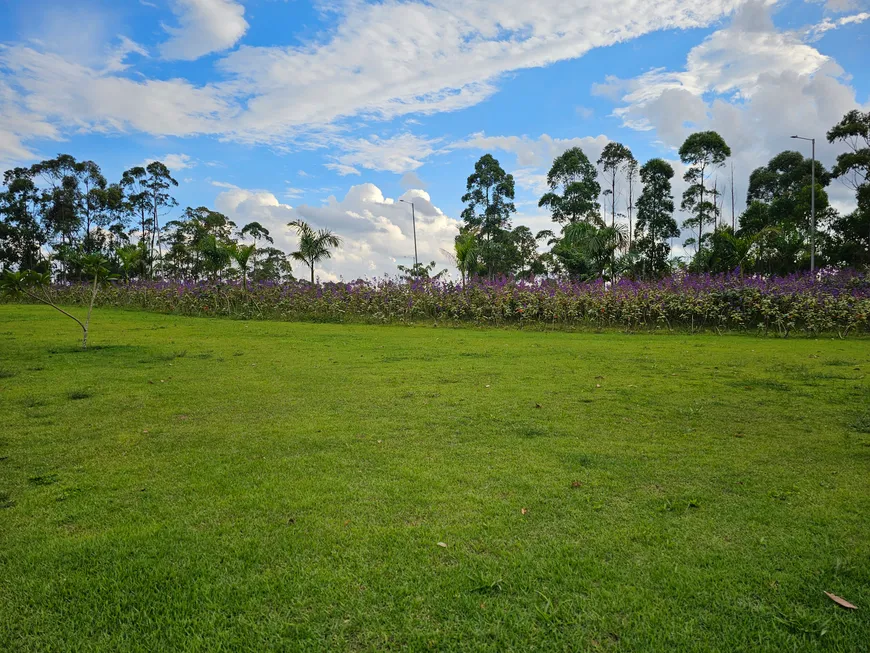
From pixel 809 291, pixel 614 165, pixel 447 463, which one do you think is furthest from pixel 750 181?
pixel 447 463

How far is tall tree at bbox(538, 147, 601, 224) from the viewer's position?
29672 millimetres

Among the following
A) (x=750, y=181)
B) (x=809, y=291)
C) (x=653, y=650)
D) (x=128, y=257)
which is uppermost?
(x=750, y=181)

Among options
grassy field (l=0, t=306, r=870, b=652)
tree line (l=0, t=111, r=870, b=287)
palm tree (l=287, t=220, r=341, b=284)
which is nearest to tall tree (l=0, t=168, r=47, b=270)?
tree line (l=0, t=111, r=870, b=287)

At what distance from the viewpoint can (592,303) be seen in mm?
14172

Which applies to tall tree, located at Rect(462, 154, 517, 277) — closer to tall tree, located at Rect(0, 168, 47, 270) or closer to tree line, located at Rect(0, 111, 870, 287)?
→ tree line, located at Rect(0, 111, 870, 287)

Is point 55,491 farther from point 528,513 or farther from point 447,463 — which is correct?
point 528,513

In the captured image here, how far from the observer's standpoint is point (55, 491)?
116 inches

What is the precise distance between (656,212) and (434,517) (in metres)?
31.5

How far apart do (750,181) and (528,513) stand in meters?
38.4

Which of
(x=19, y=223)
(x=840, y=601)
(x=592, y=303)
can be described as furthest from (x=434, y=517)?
Answer: (x=19, y=223)

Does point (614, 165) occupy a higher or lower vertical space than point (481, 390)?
higher

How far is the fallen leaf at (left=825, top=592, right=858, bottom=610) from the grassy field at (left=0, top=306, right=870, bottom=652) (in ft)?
0.12

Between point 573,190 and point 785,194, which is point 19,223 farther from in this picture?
point 785,194

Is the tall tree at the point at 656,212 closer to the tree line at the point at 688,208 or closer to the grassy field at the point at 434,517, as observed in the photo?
the tree line at the point at 688,208
